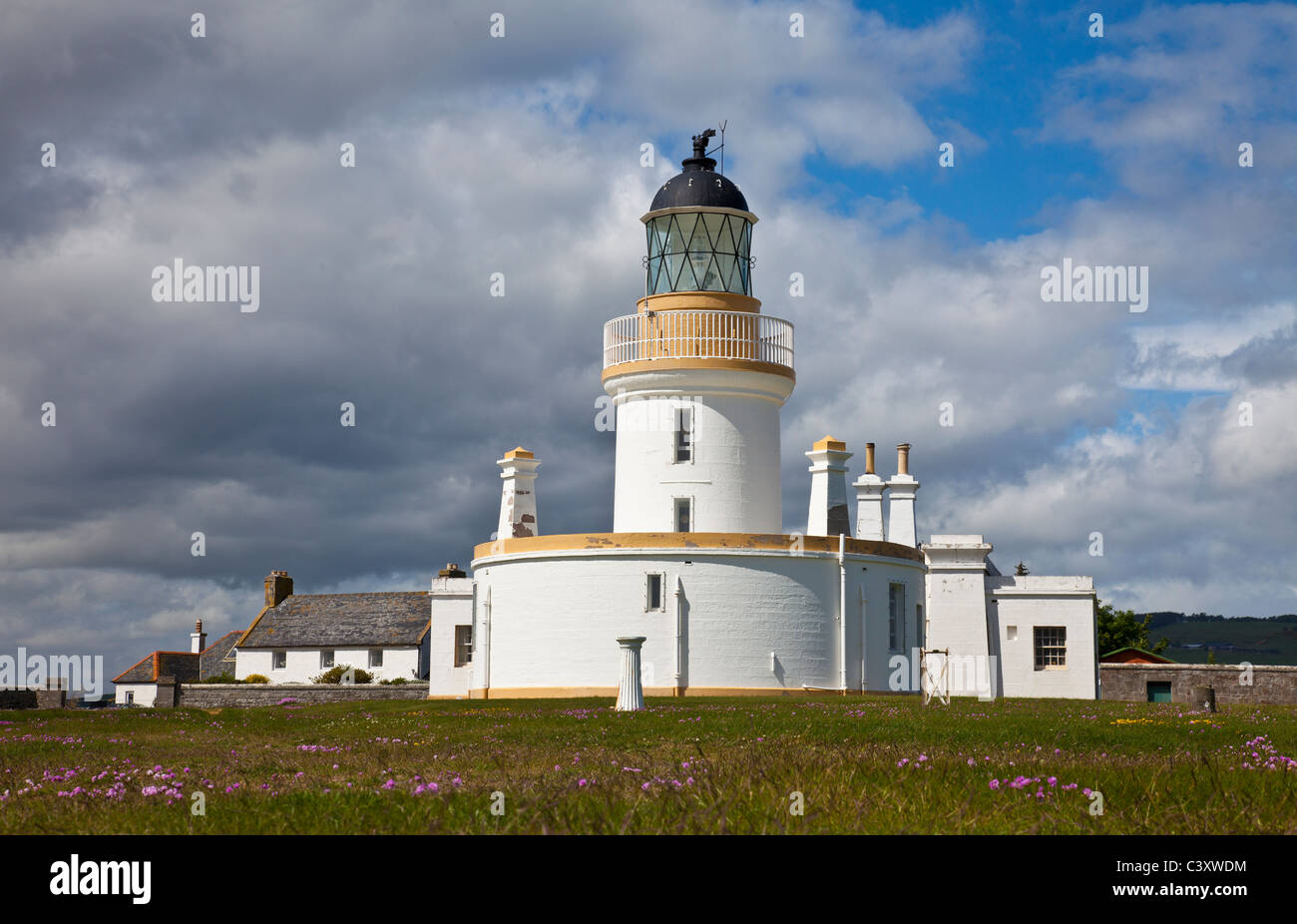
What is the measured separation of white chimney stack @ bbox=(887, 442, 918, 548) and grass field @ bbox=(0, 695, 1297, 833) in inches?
910

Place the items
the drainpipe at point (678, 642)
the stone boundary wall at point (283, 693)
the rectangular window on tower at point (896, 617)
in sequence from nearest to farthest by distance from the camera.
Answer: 1. the drainpipe at point (678, 642)
2. the rectangular window on tower at point (896, 617)
3. the stone boundary wall at point (283, 693)

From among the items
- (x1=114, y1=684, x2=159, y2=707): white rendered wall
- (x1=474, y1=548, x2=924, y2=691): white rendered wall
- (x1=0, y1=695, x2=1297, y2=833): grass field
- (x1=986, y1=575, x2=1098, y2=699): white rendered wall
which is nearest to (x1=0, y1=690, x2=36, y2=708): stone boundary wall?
(x1=474, y1=548, x2=924, y2=691): white rendered wall

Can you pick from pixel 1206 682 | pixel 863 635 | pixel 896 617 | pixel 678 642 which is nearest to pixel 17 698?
pixel 678 642

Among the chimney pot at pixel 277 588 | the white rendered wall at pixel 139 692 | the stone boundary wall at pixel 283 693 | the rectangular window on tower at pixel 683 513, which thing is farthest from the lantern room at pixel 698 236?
the white rendered wall at pixel 139 692

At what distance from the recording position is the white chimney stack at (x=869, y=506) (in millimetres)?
40875

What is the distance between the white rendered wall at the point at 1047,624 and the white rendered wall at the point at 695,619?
6807 mm

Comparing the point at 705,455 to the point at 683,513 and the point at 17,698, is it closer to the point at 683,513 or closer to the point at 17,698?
the point at 683,513

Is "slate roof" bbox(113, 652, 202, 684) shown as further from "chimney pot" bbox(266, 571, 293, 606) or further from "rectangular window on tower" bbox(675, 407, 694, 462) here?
"rectangular window on tower" bbox(675, 407, 694, 462)

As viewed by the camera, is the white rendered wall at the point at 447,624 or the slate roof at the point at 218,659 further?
the slate roof at the point at 218,659

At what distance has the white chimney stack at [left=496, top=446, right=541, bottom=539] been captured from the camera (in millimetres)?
39625

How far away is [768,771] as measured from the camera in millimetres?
8852

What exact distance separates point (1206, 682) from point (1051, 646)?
962cm

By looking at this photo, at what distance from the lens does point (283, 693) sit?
153 feet

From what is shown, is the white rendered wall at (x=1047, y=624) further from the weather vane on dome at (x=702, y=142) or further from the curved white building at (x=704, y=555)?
the weather vane on dome at (x=702, y=142)
